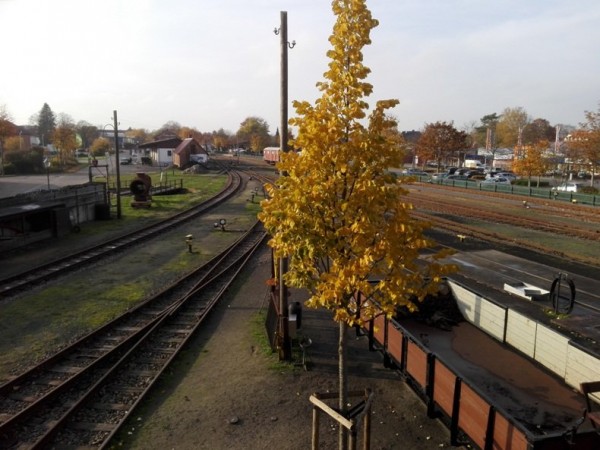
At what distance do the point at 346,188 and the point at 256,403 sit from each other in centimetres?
561

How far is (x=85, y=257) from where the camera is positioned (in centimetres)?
2091

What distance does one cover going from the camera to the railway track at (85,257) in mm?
16812

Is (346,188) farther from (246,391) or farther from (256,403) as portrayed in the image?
(246,391)

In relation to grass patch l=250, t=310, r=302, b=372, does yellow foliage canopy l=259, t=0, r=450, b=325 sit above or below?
above

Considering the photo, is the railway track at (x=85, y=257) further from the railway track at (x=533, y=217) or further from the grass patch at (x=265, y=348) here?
the railway track at (x=533, y=217)

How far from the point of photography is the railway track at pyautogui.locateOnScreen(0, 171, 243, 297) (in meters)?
16.8

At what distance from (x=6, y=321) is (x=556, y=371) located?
1440cm

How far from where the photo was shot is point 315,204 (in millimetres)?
5988

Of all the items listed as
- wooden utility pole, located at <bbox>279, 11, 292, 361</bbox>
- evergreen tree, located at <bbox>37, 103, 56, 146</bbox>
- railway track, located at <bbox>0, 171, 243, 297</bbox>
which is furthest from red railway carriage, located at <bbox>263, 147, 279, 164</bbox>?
evergreen tree, located at <bbox>37, 103, 56, 146</bbox>

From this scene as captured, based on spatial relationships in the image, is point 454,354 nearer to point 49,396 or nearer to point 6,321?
point 49,396

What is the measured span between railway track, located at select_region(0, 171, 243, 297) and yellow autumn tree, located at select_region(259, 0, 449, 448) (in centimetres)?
1418

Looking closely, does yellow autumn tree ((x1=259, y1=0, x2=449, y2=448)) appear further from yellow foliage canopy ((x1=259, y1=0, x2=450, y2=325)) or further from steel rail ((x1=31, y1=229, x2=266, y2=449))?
steel rail ((x1=31, y1=229, x2=266, y2=449))

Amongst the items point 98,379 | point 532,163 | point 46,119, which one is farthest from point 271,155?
point 46,119

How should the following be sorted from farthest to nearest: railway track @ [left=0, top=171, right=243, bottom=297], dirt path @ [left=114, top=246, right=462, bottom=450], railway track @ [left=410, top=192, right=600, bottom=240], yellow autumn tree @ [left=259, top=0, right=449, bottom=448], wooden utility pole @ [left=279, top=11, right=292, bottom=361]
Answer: railway track @ [left=410, top=192, right=600, bottom=240] → railway track @ [left=0, top=171, right=243, bottom=297] → wooden utility pole @ [left=279, top=11, right=292, bottom=361] → dirt path @ [left=114, top=246, right=462, bottom=450] → yellow autumn tree @ [left=259, top=0, right=449, bottom=448]
